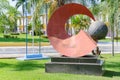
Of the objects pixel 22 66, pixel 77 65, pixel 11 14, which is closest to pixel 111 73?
pixel 77 65

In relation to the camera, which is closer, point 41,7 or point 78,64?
point 78,64

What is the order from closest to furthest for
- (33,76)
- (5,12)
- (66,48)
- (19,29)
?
(33,76)
(66,48)
(5,12)
(19,29)

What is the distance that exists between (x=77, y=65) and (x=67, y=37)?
1.79 metres

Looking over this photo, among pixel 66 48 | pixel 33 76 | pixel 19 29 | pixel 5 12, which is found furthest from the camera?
pixel 19 29

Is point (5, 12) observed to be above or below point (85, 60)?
above

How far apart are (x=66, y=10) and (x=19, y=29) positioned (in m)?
79.6

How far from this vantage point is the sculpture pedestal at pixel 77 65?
1180cm

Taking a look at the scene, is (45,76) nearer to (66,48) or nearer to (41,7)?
(66,48)

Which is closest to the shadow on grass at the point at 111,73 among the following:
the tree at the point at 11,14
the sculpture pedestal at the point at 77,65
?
the sculpture pedestal at the point at 77,65

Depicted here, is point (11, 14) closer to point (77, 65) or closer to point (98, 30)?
point (98, 30)

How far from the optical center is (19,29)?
3632 inches

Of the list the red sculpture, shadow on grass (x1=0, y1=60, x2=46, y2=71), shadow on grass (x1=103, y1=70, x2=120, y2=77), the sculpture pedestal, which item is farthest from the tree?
shadow on grass (x1=103, y1=70, x2=120, y2=77)

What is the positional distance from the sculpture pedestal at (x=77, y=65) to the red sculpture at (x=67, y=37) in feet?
1.03

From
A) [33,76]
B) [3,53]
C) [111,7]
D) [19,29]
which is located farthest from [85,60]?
[19,29]
